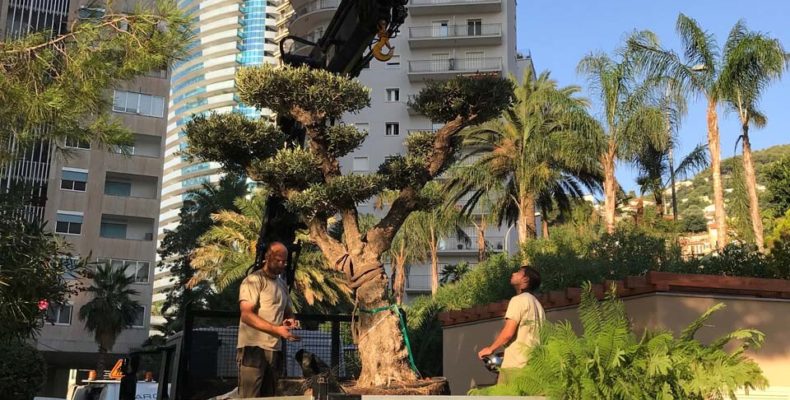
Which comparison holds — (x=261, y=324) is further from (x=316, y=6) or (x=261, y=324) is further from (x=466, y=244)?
(x=316, y=6)

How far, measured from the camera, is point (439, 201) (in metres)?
8.88

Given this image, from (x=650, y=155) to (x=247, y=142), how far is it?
75.7 ft

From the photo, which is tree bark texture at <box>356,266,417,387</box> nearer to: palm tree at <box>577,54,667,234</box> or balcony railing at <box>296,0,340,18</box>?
palm tree at <box>577,54,667,234</box>

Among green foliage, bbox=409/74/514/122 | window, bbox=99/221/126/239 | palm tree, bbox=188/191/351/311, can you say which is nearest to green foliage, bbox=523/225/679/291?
green foliage, bbox=409/74/514/122

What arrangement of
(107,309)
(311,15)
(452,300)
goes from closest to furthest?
(452,300) → (107,309) → (311,15)

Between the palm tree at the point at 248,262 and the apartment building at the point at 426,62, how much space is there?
18161 millimetres

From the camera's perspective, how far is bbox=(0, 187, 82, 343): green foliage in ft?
33.7

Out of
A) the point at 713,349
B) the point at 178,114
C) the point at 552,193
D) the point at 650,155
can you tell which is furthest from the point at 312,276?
the point at 178,114

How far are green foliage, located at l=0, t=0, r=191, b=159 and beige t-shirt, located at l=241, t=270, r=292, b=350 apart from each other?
314 centimetres

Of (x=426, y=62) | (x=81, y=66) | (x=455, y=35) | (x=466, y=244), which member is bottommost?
(x=81, y=66)

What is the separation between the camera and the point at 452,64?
174 ft

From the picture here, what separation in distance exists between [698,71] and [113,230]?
36.7m

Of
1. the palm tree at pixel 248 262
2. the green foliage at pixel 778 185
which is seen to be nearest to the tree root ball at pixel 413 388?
the palm tree at pixel 248 262

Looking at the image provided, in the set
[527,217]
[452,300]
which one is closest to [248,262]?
[452,300]
